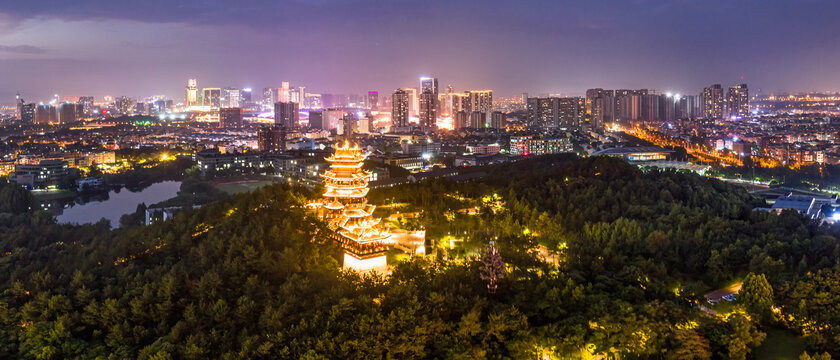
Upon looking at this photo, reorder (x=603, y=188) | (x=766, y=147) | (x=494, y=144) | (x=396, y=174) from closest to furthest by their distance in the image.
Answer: (x=603, y=188) < (x=396, y=174) < (x=766, y=147) < (x=494, y=144)

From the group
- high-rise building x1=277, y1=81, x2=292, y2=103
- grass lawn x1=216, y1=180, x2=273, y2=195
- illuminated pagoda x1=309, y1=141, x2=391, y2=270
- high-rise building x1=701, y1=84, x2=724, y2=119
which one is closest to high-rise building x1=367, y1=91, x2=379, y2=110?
high-rise building x1=277, y1=81, x2=292, y2=103

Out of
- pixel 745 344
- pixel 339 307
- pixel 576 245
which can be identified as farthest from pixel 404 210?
pixel 745 344

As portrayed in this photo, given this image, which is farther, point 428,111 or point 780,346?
point 428,111

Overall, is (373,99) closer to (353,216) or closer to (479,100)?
(479,100)

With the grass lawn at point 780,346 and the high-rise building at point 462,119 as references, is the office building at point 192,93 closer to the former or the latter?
the high-rise building at point 462,119

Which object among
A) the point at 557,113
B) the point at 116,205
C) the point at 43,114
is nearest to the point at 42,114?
the point at 43,114

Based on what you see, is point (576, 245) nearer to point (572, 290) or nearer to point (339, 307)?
point (572, 290)

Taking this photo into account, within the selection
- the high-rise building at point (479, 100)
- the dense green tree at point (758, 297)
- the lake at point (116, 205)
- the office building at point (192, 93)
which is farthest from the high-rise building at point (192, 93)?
the dense green tree at point (758, 297)
